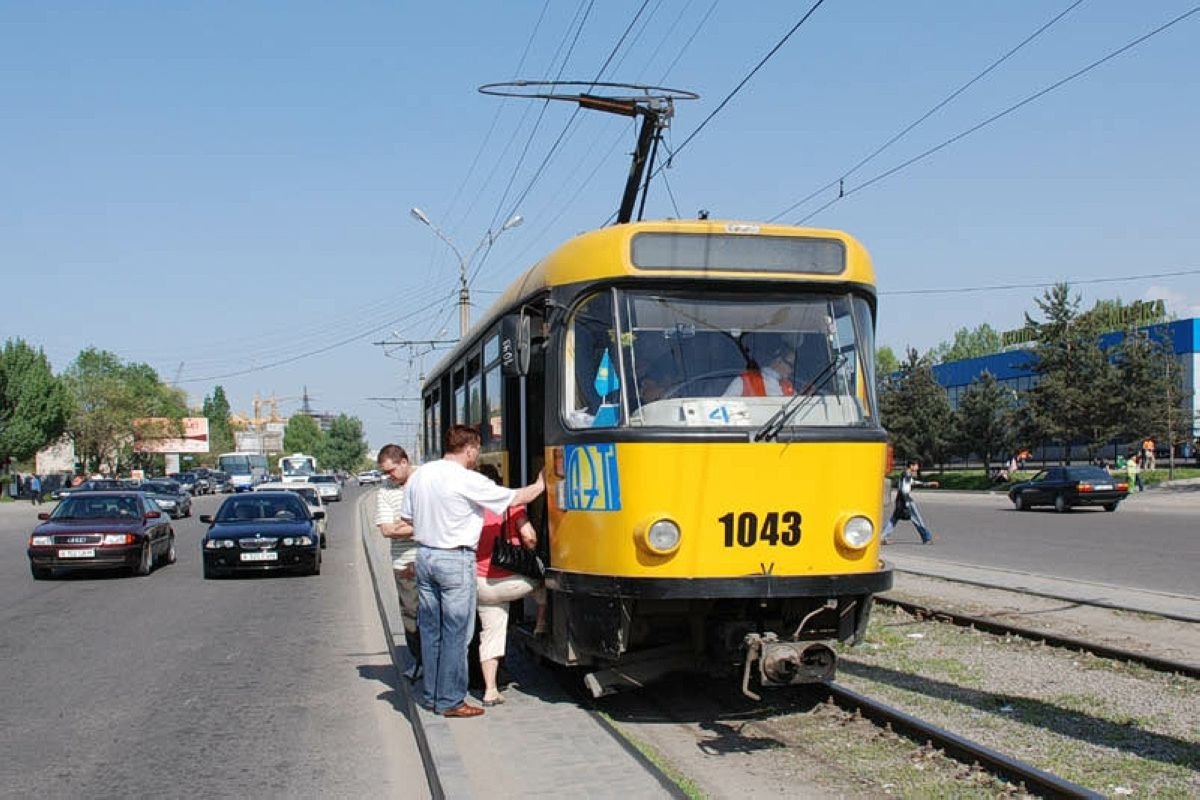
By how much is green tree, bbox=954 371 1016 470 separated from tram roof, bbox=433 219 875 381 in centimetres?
5527

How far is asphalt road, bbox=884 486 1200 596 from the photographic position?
57.7 feet

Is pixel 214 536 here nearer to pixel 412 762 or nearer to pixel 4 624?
pixel 4 624

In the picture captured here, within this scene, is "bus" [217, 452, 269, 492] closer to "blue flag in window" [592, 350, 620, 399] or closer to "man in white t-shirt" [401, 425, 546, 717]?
"man in white t-shirt" [401, 425, 546, 717]

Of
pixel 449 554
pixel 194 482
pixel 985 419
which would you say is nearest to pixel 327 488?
pixel 194 482

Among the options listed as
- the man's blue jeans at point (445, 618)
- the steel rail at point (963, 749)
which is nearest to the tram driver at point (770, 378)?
the man's blue jeans at point (445, 618)

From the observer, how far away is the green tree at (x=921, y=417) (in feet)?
214

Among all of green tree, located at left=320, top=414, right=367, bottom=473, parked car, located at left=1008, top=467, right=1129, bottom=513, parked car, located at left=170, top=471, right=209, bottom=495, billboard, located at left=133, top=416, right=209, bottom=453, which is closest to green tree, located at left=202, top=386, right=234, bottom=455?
green tree, located at left=320, top=414, right=367, bottom=473

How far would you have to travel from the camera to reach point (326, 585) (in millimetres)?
18250

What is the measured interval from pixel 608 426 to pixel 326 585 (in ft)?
39.0

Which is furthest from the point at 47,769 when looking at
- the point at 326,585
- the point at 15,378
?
the point at 15,378

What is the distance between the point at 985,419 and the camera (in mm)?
61656

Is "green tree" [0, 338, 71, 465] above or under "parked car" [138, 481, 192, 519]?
above

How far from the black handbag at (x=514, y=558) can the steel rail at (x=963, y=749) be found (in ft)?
7.36

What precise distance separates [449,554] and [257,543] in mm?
12289
